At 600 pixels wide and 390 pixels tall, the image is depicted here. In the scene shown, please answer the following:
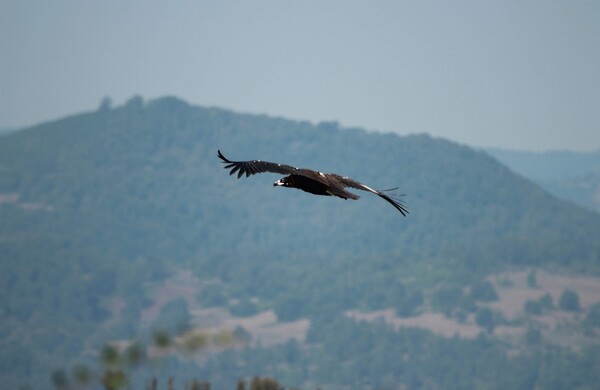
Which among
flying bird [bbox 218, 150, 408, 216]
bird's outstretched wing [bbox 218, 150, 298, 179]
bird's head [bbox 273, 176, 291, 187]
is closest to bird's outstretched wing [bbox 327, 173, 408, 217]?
flying bird [bbox 218, 150, 408, 216]

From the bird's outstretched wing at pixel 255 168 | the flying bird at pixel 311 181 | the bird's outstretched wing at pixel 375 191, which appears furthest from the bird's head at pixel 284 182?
the bird's outstretched wing at pixel 375 191

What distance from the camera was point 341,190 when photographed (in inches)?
794

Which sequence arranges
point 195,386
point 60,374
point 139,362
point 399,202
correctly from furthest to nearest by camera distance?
1. point 139,362
2. point 60,374
3. point 195,386
4. point 399,202

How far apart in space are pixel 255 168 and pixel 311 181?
1204mm

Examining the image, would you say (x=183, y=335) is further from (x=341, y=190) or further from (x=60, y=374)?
(x=341, y=190)

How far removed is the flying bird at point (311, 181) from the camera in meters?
19.9

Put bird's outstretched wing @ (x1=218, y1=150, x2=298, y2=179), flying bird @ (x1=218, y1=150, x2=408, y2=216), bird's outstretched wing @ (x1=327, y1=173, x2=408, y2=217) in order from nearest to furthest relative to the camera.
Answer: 1. bird's outstretched wing @ (x1=327, y1=173, x2=408, y2=217)
2. flying bird @ (x1=218, y1=150, x2=408, y2=216)
3. bird's outstretched wing @ (x1=218, y1=150, x2=298, y2=179)

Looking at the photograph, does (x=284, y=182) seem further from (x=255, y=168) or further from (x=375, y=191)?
(x=375, y=191)

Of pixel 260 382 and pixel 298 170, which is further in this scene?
pixel 260 382

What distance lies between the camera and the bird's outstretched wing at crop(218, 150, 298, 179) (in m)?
20.1

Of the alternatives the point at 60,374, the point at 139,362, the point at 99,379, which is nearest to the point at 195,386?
the point at 60,374

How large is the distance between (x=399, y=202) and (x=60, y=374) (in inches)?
3042

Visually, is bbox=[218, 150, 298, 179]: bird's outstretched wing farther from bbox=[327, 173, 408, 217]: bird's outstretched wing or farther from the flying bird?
bbox=[327, 173, 408, 217]: bird's outstretched wing

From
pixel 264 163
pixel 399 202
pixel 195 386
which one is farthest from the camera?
pixel 195 386
